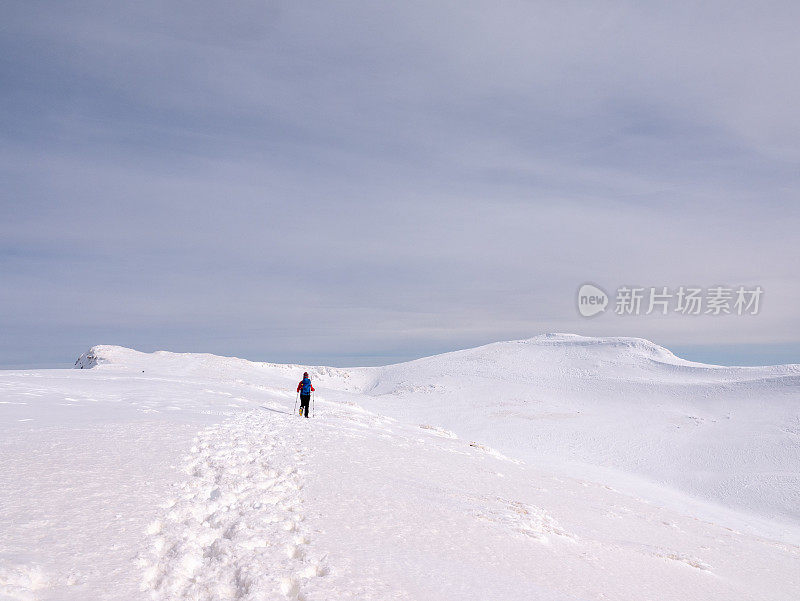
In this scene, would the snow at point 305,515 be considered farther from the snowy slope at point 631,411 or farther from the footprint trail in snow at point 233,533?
the snowy slope at point 631,411

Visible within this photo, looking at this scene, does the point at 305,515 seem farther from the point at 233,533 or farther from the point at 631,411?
the point at 631,411

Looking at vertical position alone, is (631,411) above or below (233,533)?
below

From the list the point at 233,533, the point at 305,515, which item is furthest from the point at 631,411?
the point at 233,533

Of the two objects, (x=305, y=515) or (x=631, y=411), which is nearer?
(x=305, y=515)

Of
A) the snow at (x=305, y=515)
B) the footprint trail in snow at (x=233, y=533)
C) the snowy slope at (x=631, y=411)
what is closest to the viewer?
the footprint trail in snow at (x=233, y=533)

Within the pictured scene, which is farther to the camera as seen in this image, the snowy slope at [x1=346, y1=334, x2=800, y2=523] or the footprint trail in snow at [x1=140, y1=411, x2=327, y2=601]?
the snowy slope at [x1=346, y1=334, x2=800, y2=523]

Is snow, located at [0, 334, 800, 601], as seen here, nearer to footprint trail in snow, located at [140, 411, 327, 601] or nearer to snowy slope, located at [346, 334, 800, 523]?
footprint trail in snow, located at [140, 411, 327, 601]

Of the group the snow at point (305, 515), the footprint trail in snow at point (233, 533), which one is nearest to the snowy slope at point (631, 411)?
the snow at point (305, 515)

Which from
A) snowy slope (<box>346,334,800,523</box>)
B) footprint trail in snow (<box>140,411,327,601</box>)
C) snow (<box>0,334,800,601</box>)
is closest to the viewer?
footprint trail in snow (<box>140,411,327,601</box>)

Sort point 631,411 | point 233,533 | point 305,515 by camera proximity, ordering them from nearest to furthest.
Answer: point 233,533 < point 305,515 < point 631,411

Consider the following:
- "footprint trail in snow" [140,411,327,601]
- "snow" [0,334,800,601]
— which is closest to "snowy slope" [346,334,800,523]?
"snow" [0,334,800,601]

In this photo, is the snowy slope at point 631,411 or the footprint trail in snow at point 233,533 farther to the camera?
the snowy slope at point 631,411

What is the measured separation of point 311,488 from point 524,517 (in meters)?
4.24

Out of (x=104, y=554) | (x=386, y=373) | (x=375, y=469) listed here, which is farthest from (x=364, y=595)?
(x=386, y=373)
